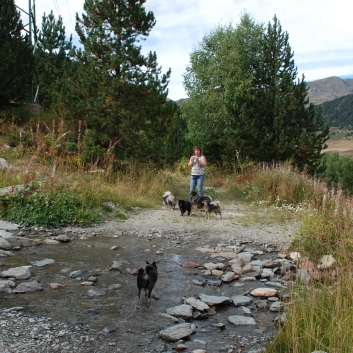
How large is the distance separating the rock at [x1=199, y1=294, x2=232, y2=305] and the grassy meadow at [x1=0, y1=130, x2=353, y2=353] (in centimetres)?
101

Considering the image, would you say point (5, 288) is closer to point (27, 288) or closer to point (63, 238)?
point (27, 288)

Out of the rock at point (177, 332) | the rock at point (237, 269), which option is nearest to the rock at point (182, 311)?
the rock at point (177, 332)

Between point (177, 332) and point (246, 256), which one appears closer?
point (177, 332)

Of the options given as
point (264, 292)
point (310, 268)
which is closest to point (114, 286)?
point (264, 292)

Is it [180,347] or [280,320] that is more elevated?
[280,320]

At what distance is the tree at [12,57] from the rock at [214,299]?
1474 centimetres

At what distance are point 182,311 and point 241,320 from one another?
707 millimetres

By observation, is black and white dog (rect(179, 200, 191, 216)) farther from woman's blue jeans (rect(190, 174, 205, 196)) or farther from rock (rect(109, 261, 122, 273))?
rock (rect(109, 261, 122, 273))

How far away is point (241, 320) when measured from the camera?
14.8ft

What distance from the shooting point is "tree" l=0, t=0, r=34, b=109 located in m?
16.5

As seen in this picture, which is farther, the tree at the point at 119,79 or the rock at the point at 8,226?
the tree at the point at 119,79

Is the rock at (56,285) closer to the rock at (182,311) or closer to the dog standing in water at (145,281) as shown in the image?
the dog standing in water at (145,281)

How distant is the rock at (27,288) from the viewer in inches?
199

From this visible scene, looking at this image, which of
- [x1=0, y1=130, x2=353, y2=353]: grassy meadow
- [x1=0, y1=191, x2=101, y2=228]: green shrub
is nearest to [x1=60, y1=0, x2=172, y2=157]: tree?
[x1=0, y1=130, x2=353, y2=353]: grassy meadow
